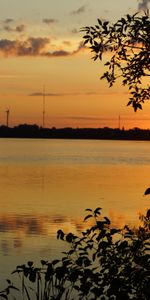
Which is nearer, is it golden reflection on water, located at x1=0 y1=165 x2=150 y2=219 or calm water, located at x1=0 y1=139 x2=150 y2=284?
calm water, located at x1=0 y1=139 x2=150 y2=284

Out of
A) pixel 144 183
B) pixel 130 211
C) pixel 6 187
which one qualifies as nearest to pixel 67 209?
pixel 130 211

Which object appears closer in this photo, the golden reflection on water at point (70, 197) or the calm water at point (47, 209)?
the calm water at point (47, 209)

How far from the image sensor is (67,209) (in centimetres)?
3956

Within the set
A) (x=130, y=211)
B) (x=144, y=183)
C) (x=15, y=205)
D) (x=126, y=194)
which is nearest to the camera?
(x=130, y=211)

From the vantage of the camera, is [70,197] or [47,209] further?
[70,197]

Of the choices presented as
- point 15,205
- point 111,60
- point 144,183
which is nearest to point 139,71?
point 111,60

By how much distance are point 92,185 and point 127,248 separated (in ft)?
164

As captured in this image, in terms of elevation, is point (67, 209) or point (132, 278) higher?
point (132, 278)

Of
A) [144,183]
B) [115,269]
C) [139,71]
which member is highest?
[139,71]

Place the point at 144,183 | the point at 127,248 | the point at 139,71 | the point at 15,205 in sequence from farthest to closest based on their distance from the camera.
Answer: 1. the point at 144,183
2. the point at 15,205
3. the point at 127,248
4. the point at 139,71

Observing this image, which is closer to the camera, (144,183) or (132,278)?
(132,278)

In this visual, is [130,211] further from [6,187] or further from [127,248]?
[127,248]

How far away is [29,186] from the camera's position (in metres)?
58.4

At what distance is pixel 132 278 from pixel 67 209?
31222mm
